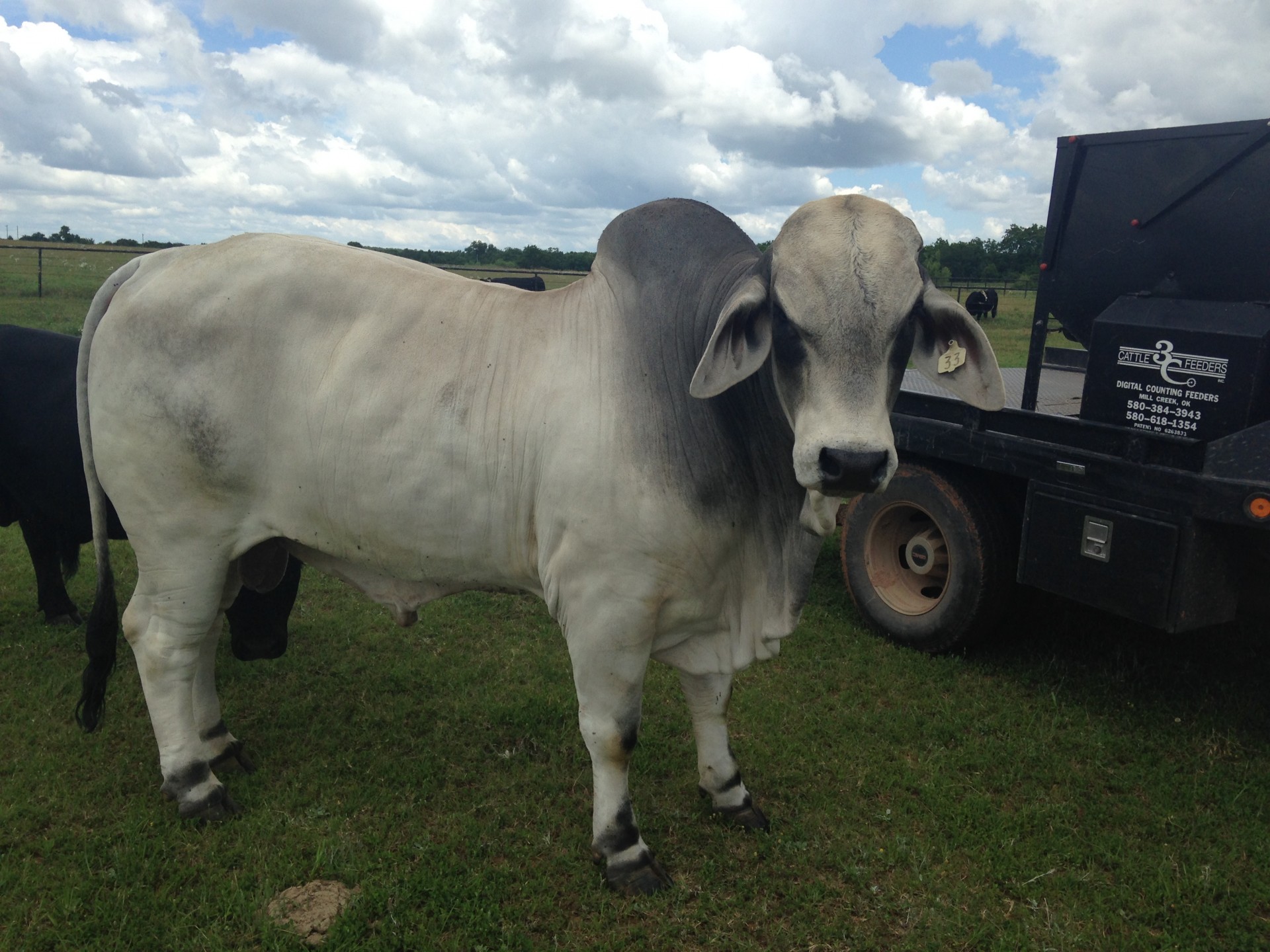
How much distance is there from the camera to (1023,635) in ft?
17.0

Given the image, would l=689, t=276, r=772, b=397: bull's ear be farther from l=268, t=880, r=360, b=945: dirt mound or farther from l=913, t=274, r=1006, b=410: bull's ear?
l=268, t=880, r=360, b=945: dirt mound

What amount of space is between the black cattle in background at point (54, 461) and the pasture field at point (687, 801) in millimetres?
410

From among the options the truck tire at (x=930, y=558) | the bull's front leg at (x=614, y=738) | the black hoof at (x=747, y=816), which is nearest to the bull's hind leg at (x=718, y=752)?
the black hoof at (x=747, y=816)

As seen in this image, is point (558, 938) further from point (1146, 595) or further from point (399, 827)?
point (1146, 595)

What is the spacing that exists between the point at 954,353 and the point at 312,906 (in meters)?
2.66

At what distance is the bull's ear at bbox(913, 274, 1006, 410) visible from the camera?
254 centimetres

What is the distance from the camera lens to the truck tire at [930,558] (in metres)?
4.66

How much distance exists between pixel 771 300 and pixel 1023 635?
138 inches

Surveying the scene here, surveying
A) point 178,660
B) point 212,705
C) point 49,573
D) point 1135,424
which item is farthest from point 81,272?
point 1135,424

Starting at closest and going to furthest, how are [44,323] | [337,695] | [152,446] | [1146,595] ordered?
[152,446] < [1146,595] < [337,695] < [44,323]

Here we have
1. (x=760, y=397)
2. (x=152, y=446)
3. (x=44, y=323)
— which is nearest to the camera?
(x=760, y=397)

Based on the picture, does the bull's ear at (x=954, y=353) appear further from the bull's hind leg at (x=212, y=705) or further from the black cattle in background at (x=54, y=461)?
the black cattle in background at (x=54, y=461)

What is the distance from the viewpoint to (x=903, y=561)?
5.30m

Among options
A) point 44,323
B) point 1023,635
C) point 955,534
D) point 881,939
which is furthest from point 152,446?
point 44,323
